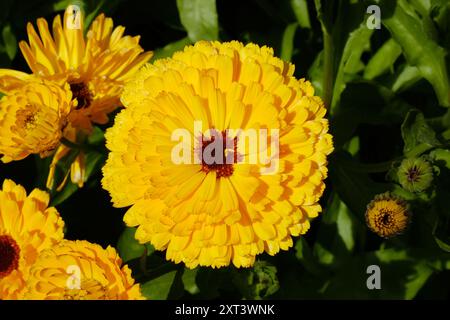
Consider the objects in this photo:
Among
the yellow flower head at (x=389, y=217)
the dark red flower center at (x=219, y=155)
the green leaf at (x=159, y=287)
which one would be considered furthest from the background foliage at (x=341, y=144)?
the dark red flower center at (x=219, y=155)

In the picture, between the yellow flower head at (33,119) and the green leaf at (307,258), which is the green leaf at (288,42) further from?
the yellow flower head at (33,119)

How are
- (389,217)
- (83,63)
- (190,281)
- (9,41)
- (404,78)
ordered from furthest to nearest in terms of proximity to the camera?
(9,41) → (404,78) → (190,281) → (83,63) → (389,217)

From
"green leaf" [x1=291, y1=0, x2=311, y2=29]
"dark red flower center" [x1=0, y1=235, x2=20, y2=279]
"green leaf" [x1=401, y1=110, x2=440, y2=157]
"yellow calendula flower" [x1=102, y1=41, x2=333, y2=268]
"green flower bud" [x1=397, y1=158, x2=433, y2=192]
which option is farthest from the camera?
"green leaf" [x1=291, y1=0, x2=311, y2=29]

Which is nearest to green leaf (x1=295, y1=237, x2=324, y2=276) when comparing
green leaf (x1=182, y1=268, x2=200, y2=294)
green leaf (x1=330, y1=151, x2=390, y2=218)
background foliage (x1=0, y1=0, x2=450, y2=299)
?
background foliage (x1=0, y1=0, x2=450, y2=299)

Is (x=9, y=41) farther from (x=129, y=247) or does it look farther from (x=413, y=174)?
(x=413, y=174)

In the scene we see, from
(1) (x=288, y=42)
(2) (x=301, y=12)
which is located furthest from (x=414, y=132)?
(2) (x=301, y=12)

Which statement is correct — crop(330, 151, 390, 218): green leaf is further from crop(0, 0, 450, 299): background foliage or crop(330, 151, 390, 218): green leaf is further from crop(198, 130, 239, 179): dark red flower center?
crop(198, 130, 239, 179): dark red flower center
